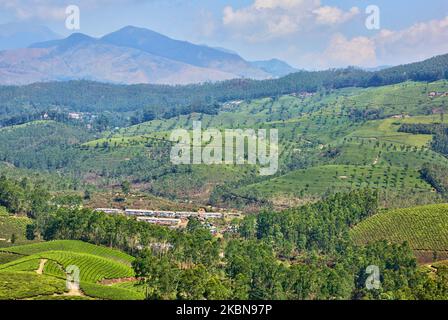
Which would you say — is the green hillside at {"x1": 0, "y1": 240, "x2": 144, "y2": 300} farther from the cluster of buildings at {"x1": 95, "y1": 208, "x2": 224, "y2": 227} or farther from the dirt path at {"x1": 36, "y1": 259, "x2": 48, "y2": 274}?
the cluster of buildings at {"x1": 95, "y1": 208, "x2": 224, "y2": 227}

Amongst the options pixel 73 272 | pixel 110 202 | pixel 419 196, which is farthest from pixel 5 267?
pixel 419 196

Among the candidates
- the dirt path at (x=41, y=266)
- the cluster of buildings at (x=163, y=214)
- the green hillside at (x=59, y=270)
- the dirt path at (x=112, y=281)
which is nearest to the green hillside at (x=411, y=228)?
the cluster of buildings at (x=163, y=214)

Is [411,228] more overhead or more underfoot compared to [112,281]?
more overhead

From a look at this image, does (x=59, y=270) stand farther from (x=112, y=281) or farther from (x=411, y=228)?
(x=411, y=228)

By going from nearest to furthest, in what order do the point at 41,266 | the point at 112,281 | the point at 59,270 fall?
the point at 59,270, the point at 41,266, the point at 112,281

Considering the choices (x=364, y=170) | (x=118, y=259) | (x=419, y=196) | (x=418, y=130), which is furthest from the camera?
(x=418, y=130)

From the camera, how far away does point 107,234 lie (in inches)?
3280

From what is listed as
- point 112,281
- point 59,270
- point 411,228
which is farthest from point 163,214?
point 59,270

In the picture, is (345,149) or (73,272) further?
(345,149)

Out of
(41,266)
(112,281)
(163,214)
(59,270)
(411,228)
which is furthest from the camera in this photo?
(163,214)

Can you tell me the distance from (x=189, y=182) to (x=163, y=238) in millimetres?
83057

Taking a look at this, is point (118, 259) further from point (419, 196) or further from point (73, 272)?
point (419, 196)

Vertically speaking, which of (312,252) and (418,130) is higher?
(418,130)

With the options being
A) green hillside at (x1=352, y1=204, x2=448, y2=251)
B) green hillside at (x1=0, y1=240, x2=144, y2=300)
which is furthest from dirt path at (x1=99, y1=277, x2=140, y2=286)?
green hillside at (x1=352, y1=204, x2=448, y2=251)
